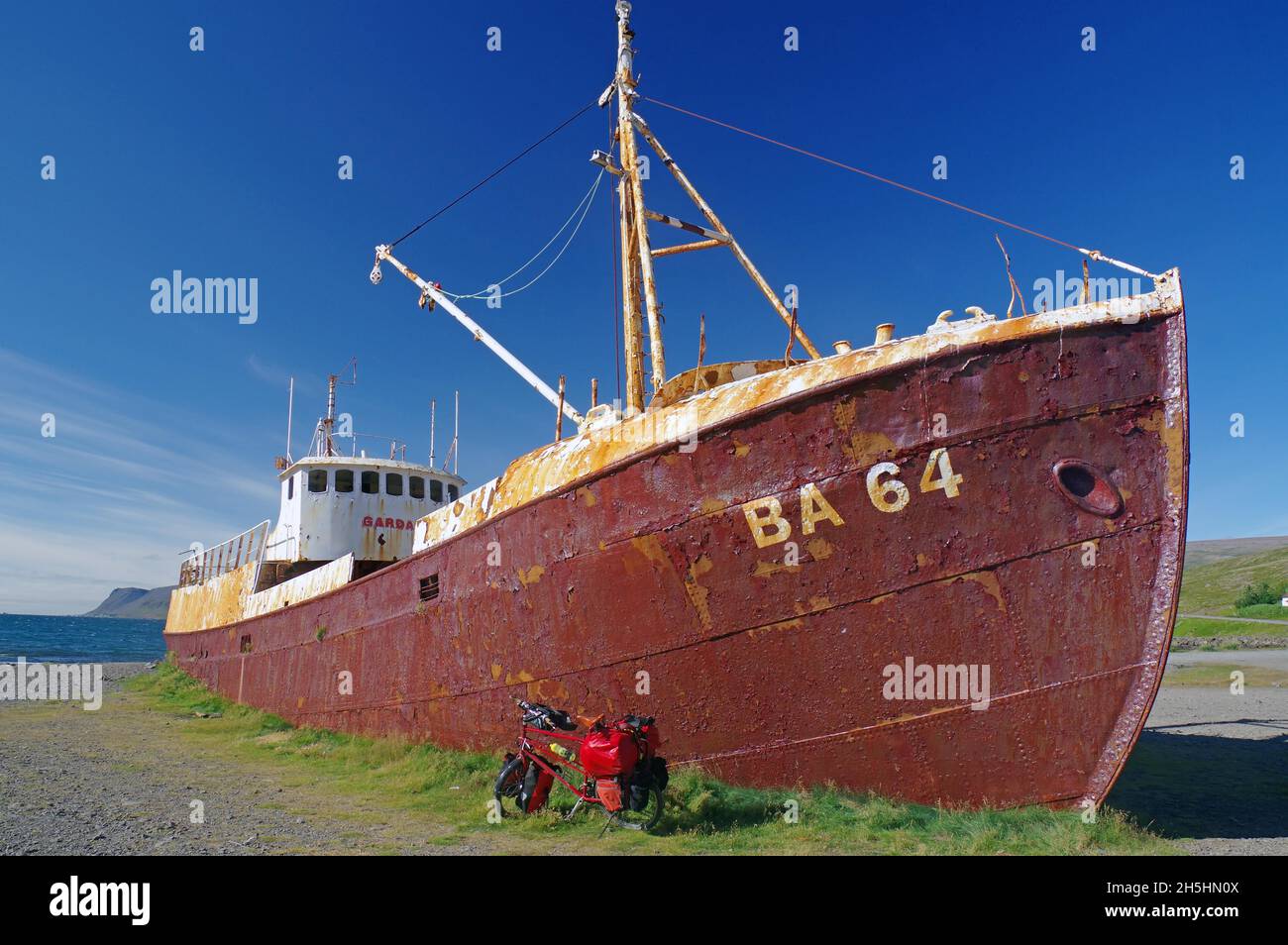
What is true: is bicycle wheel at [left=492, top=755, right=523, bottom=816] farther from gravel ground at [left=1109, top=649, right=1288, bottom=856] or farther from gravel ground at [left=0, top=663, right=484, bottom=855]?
gravel ground at [left=1109, top=649, right=1288, bottom=856]

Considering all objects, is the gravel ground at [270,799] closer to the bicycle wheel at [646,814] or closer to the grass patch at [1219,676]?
the bicycle wheel at [646,814]

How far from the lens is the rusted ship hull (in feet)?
16.4

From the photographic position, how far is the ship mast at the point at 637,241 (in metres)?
8.17

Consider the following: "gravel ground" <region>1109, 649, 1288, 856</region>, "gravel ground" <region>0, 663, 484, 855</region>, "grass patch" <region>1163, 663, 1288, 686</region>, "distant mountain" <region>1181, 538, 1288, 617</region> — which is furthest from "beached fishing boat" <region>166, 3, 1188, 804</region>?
"distant mountain" <region>1181, 538, 1288, 617</region>

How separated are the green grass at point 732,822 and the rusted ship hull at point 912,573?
186mm

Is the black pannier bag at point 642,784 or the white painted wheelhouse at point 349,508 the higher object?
the white painted wheelhouse at point 349,508

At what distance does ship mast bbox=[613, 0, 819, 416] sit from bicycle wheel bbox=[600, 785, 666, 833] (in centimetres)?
380

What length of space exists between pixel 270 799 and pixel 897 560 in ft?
20.7

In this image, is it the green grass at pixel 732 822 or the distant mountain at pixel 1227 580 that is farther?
the distant mountain at pixel 1227 580

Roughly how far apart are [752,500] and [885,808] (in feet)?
7.66

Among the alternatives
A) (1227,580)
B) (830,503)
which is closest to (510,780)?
(830,503)

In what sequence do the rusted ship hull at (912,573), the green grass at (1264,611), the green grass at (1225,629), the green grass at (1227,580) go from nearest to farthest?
the rusted ship hull at (912,573), the green grass at (1225,629), the green grass at (1264,611), the green grass at (1227,580)

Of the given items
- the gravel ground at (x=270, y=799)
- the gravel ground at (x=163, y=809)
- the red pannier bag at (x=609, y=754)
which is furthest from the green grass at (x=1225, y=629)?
the gravel ground at (x=163, y=809)

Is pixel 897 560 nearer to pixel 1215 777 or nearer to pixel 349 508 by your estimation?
pixel 1215 777
